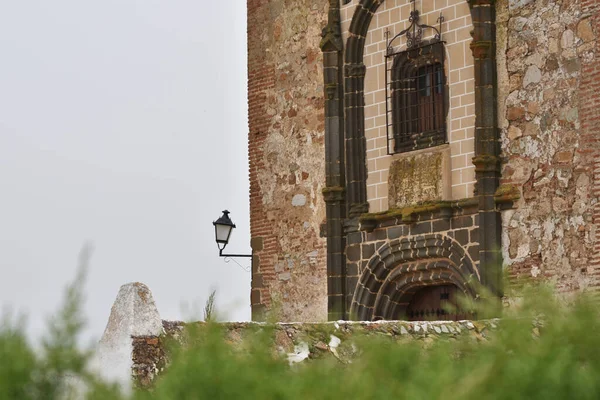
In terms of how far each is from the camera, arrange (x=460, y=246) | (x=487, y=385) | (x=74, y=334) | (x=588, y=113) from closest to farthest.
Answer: (x=487, y=385) → (x=74, y=334) → (x=588, y=113) → (x=460, y=246)

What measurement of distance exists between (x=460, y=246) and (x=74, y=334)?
36.5 feet

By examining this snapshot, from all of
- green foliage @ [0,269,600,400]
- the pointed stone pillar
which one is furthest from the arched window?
green foliage @ [0,269,600,400]

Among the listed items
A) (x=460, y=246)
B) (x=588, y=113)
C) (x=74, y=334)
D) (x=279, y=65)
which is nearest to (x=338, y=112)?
(x=279, y=65)

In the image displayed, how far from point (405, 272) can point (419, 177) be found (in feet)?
4.16

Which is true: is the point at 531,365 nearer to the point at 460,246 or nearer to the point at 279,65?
the point at 460,246

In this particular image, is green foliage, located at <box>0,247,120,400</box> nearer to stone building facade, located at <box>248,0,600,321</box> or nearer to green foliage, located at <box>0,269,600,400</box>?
green foliage, located at <box>0,269,600,400</box>

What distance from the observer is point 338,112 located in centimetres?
1970

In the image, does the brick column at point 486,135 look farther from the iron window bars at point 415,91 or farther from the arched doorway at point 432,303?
the arched doorway at point 432,303

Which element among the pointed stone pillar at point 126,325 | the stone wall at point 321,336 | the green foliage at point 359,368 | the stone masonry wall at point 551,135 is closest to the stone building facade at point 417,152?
the stone masonry wall at point 551,135

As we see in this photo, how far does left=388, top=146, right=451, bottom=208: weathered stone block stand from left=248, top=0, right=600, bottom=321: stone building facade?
0.02 m

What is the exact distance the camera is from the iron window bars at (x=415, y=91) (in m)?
18.4

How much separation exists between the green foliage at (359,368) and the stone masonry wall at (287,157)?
1244cm

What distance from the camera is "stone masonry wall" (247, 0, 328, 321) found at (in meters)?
20.0

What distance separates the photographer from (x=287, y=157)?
20562 mm
